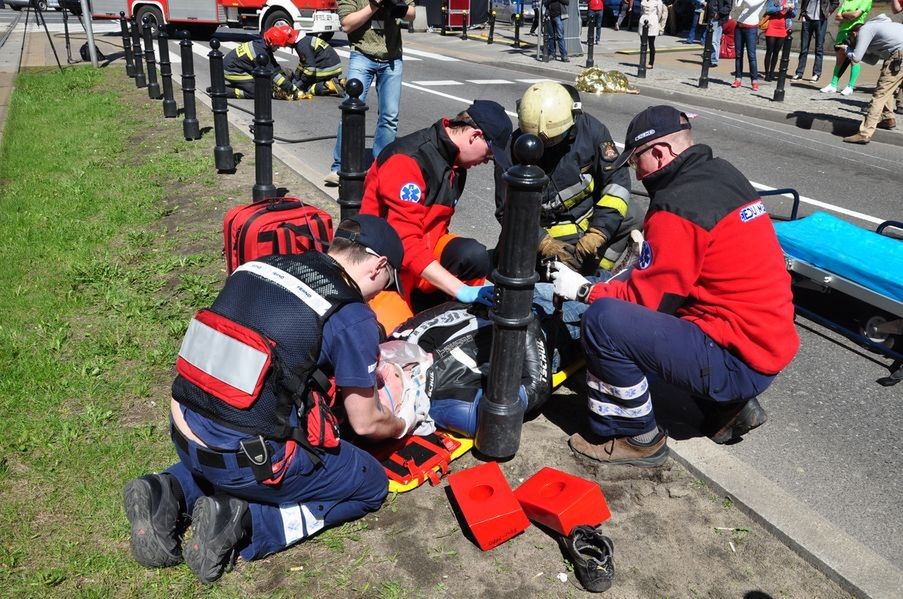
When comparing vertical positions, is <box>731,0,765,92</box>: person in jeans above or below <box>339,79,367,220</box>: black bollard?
above

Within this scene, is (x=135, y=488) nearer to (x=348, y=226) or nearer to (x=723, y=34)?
(x=348, y=226)

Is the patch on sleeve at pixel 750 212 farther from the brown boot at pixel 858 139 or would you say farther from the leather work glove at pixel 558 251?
the brown boot at pixel 858 139

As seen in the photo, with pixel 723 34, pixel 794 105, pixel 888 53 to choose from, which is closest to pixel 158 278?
pixel 888 53

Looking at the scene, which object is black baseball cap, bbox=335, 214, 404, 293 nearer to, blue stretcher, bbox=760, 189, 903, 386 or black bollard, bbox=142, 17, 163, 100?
blue stretcher, bbox=760, 189, 903, 386

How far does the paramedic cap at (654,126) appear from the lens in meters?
3.32

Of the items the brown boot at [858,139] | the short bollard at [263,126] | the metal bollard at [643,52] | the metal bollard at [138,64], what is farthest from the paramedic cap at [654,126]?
the metal bollard at [643,52]

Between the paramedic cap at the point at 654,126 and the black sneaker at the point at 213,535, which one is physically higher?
the paramedic cap at the point at 654,126

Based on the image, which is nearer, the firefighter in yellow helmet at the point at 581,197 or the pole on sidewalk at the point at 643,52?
the firefighter in yellow helmet at the point at 581,197

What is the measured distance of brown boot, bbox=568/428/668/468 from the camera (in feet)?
11.1

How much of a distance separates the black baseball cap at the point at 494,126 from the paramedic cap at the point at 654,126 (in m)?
0.74

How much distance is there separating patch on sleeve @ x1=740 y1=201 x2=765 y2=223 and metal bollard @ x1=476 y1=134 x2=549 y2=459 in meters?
0.82

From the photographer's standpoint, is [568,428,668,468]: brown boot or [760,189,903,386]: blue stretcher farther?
[760,189,903,386]: blue stretcher

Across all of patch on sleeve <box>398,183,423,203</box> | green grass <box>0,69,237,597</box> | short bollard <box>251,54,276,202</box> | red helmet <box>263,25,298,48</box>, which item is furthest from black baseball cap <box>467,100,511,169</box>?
red helmet <box>263,25,298,48</box>

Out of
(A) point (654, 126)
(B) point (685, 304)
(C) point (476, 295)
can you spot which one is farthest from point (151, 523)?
(A) point (654, 126)
